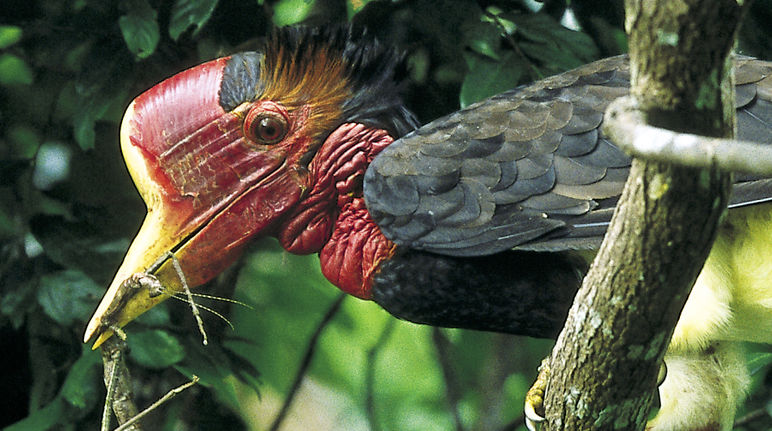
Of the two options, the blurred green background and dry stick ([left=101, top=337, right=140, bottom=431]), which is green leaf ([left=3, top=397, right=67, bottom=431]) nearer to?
the blurred green background

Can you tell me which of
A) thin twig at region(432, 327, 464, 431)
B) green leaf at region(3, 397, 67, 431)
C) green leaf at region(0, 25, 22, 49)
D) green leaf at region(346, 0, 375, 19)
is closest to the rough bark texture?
green leaf at region(346, 0, 375, 19)

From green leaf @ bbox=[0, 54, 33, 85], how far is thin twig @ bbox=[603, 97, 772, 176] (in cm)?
156

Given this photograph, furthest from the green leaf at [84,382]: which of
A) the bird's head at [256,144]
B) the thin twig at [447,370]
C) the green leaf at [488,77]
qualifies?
the thin twig at [447,370]

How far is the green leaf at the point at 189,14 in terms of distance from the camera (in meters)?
1.59

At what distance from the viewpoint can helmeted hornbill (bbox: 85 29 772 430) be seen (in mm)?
1306

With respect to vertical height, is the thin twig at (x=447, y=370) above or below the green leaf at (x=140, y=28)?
below

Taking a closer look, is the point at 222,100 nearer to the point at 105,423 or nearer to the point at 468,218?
Answer: the point at 468,218

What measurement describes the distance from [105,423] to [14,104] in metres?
1.08

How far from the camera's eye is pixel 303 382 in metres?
2.57

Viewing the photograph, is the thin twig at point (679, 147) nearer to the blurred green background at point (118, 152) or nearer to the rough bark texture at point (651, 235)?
the rough bark texture at point (651, 235)

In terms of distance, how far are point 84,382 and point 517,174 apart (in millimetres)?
919

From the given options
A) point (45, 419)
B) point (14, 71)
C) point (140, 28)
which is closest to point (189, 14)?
point (140, 28)

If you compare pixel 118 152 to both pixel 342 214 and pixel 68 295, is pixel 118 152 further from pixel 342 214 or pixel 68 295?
pixel 342 214

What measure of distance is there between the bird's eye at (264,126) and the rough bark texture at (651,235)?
684 millimetres
